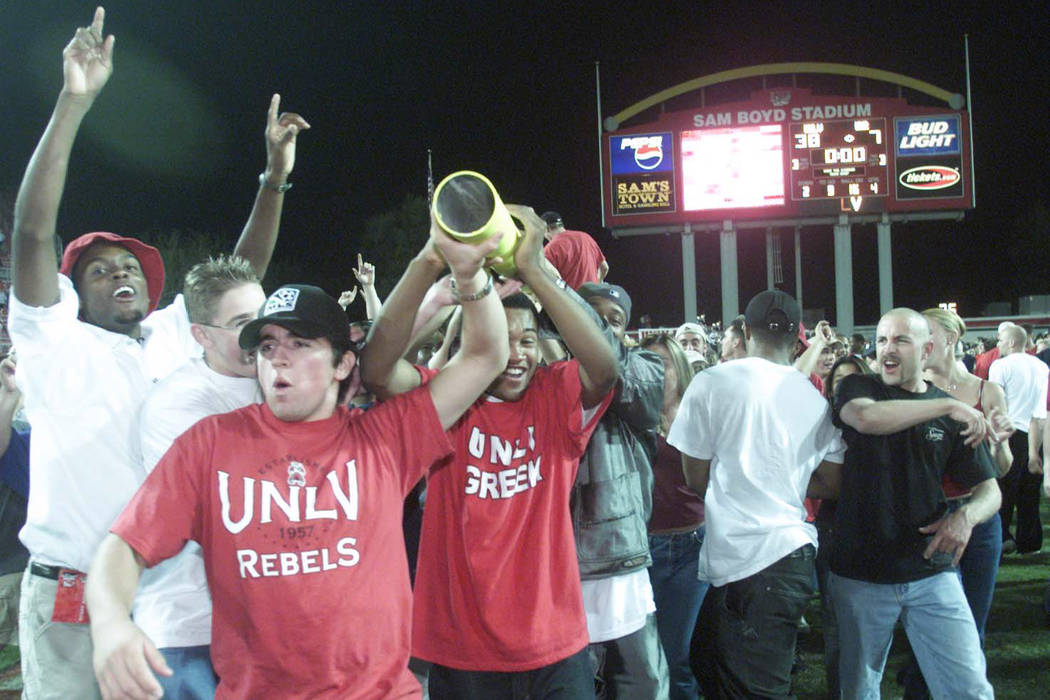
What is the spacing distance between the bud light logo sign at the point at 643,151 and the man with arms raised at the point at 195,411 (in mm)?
23747

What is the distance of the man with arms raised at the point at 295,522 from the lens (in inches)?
86.4

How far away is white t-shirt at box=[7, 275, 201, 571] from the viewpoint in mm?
2795

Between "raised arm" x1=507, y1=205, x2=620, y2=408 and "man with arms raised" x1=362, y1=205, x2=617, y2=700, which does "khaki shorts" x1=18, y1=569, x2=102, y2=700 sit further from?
"raised arm" x1=507, y1=205, x2=620, y2=408

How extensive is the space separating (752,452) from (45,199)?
2.77 metres

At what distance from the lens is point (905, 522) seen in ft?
12.3

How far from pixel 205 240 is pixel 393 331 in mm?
43178

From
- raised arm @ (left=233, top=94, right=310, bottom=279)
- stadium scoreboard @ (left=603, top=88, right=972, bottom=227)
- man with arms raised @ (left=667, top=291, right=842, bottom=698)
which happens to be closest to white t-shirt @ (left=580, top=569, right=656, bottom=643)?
man with arms raised @ (left=667, top=291, right=842, bottom=698)

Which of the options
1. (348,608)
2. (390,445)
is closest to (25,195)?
(390,445)

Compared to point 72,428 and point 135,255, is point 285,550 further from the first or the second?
point 135,255

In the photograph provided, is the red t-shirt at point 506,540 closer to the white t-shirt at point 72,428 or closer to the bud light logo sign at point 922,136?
the white t-shirt at point 72,428

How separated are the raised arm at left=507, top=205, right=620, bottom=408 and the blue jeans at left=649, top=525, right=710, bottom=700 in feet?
5.29

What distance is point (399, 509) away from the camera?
2449mm

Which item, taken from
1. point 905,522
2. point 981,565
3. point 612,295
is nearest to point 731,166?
point 981,565

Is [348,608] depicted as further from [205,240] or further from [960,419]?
[205,240]
